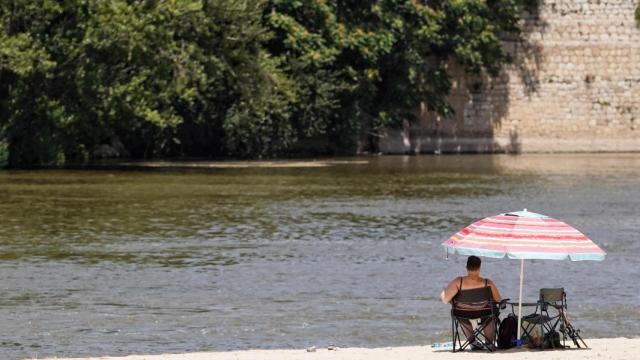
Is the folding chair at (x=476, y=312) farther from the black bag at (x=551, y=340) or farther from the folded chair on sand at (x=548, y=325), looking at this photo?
the black bag at (x=551, y=340)

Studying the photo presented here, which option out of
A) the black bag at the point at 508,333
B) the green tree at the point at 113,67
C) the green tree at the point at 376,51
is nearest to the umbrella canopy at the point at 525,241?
the black bag at the point at 508,333

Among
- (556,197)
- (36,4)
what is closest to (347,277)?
(556,197)

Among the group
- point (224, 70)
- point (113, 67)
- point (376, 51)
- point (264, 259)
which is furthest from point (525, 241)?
point (376, 51)

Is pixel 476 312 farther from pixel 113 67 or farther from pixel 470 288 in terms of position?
pixel 113 67

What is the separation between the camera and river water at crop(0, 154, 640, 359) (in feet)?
54.3

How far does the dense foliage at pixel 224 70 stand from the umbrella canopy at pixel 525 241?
26722 mm

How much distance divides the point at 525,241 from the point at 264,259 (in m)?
8.64

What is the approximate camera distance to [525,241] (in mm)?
14641

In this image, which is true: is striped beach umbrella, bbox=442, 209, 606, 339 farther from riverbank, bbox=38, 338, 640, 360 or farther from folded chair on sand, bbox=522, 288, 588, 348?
riverbank, bbox=38, 338, 640, 360

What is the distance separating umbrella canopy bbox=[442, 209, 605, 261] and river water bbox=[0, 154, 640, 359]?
1.54 meters

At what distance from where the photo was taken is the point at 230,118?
49.7m

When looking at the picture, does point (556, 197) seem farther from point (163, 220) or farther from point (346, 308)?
point (346, 308)

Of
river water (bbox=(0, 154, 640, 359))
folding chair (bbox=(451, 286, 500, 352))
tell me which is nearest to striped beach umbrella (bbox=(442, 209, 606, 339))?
folding chair (bbox=(451, 286, 500, 352))

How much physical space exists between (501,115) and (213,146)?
1296 centimetres
